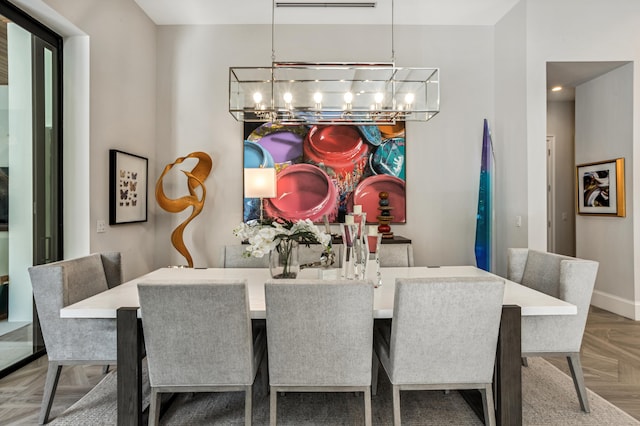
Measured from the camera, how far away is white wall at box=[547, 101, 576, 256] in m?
5.32

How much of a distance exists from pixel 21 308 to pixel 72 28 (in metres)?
2.06

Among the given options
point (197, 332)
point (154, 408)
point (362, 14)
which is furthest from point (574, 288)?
point (362, 14)

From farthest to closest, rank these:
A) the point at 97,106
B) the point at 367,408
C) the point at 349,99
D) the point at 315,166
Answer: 1. the point at 315,166
2. the point at 97,106
3. the point at 349,99
4. the point at 367,408

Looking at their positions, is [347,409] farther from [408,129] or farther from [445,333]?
[408,129]

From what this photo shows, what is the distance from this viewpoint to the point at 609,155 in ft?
12.8

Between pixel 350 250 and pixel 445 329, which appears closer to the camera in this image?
pixel 445 329

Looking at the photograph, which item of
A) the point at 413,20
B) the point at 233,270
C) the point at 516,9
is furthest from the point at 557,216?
the point at 233,270

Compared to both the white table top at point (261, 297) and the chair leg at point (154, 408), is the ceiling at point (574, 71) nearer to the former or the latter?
the white table top at point (261, 297)

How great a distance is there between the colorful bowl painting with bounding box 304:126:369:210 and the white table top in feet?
5.62

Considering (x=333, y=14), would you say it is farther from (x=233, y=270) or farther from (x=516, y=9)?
(x=233, y=270)

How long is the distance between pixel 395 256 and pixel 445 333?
1.28 m

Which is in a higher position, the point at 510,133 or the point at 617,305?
the point at 510,133

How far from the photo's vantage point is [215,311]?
159 cm

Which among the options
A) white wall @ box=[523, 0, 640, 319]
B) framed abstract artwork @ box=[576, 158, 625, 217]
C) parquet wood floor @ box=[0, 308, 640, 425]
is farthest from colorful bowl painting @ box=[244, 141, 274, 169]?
framed abstract artwork @ box=[576, 158, 625, 217]
